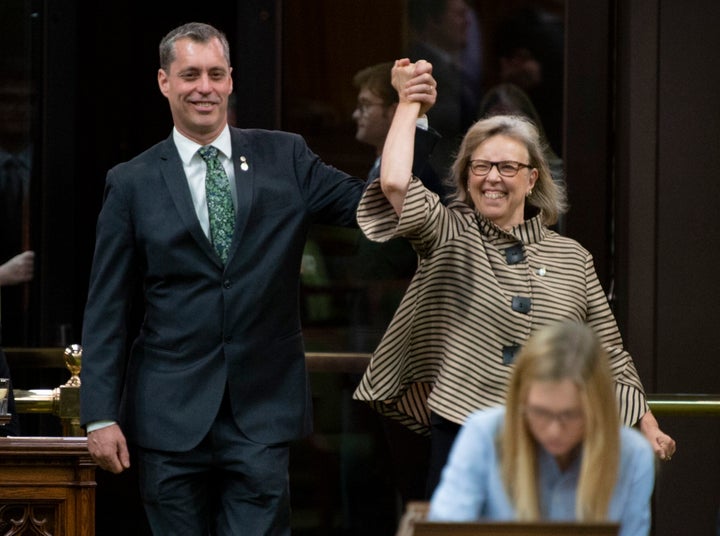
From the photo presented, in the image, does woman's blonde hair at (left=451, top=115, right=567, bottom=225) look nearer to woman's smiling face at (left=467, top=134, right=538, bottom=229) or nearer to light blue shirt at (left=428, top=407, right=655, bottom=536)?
woman's smiling face at (left=467, top=134, right=538, bottom=229)

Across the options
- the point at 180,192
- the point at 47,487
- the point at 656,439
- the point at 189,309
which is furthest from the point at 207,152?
the point at 656,439

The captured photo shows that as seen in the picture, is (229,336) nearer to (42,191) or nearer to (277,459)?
(277,459)

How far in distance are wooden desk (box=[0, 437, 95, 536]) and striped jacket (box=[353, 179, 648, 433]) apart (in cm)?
82

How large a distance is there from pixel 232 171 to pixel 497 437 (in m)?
1.56

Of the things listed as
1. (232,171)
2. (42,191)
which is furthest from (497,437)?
(42,191)

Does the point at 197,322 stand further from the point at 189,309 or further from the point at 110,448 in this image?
the point at 110,448

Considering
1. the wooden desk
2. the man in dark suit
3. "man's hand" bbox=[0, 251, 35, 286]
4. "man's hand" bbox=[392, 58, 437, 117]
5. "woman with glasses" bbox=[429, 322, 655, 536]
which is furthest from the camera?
"man's hand" bbox=[0, 251, 35, 286]

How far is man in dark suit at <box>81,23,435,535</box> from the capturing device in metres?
4.43

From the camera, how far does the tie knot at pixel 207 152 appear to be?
4.52 meters

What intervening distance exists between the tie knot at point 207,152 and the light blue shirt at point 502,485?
1.52 metres

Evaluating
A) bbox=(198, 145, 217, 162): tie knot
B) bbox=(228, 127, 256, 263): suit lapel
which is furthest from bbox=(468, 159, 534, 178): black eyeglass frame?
bbox=(198, 145, 217, 162): tie knot

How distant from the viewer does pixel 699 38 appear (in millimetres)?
6117

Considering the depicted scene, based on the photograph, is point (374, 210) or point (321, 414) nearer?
point (374, 210)

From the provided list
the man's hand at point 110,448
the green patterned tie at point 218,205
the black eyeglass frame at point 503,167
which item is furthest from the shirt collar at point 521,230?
the man's hand at point 110,448
